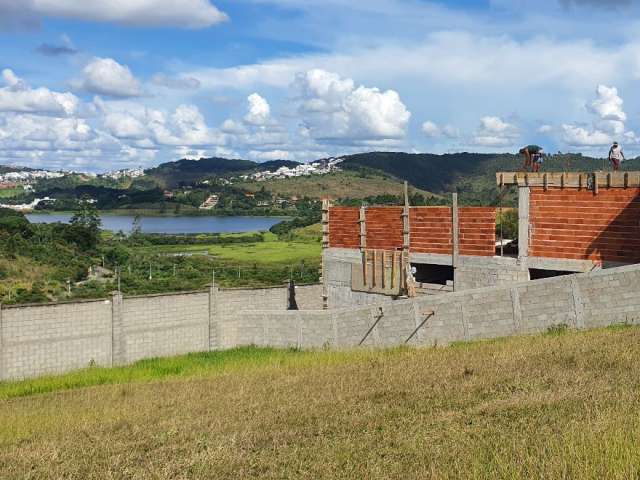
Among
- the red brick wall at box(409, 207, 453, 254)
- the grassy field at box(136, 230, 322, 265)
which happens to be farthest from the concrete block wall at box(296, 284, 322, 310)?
the grassy field at box(136, 230, 322, 265)

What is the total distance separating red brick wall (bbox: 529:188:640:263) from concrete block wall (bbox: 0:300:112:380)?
15.5 metres

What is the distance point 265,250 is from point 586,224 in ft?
298

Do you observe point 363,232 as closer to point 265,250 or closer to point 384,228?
point 384,228

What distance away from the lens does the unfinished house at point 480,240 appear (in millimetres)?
19188

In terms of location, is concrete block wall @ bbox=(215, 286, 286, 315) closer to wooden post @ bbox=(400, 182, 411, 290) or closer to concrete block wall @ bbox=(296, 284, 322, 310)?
concrete block wall @ bbox=(296, 284, 322, 310)

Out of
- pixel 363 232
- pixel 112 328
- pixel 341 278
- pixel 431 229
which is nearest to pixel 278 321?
pixel 341 278

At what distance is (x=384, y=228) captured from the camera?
2534 centimetres

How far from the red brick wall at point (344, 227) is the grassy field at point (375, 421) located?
358 inches

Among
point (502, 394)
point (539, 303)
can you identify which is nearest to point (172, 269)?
point (539, 303)

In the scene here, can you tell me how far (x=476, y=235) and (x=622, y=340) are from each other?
27.0 feet

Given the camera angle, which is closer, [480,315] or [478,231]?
[480,315]

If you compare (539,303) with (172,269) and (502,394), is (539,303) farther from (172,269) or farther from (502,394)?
(172,269)

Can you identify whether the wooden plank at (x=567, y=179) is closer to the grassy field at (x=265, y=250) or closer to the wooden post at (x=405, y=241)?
the wooden post at (x=405, y=241)

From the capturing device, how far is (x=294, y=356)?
2233 centimetres
